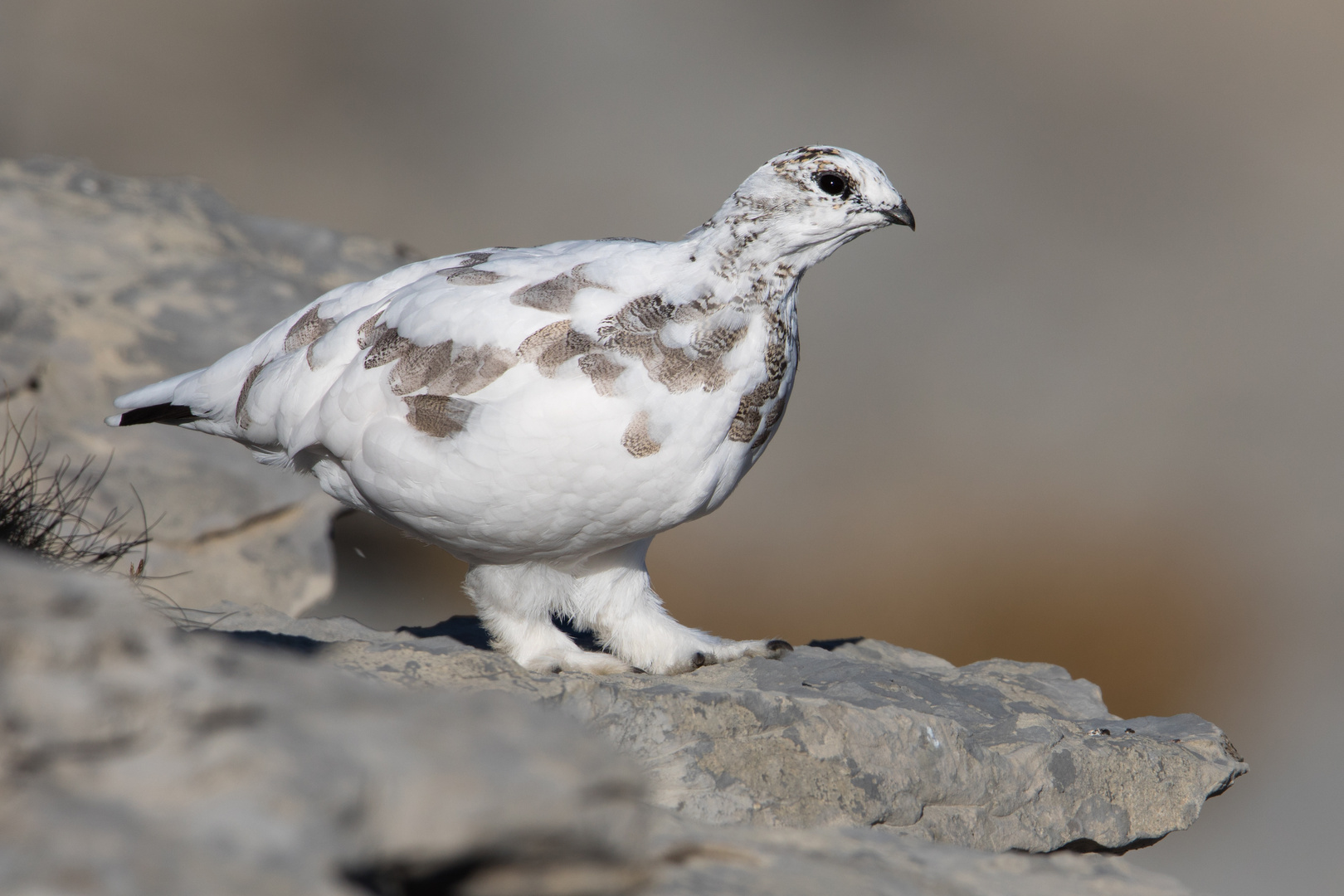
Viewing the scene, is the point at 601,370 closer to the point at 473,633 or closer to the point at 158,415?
the point at 473,633

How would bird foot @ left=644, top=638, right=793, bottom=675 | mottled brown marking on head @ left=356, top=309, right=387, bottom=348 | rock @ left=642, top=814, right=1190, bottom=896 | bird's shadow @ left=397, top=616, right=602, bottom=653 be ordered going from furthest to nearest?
bird's shadow @ left=397, top=616, right=602, bottom=653, bird foot @ left=644, top=638, right=793, bottom=675, mottled brown marking on head @ left=356, top=309, right=387, bottom=348, rock @ left=642, top=814, right=1190, bottom=896

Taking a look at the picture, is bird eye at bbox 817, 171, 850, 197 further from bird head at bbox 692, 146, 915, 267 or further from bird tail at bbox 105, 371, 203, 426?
bird tail at bbox 105, 371, 203, 426

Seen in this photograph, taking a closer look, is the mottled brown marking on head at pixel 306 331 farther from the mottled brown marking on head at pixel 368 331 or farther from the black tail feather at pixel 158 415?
the black tail feather at pixel 158 415

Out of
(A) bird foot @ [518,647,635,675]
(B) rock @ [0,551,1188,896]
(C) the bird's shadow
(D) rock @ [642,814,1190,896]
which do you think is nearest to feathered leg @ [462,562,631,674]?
(A) bird foot @ [518,647,635,675]

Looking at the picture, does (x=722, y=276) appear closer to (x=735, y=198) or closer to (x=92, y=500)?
(x=735, y=198)

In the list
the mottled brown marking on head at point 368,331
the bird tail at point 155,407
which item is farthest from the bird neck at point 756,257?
the bird tail at point 155,407

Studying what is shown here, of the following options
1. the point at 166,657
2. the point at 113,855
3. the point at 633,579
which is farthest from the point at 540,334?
the point at 113,855
